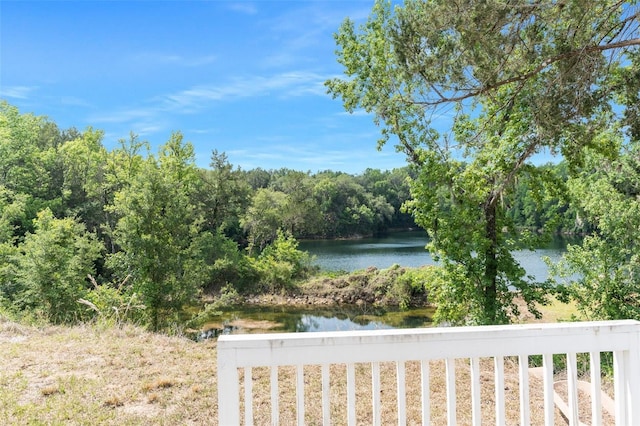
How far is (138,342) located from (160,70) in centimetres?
1510

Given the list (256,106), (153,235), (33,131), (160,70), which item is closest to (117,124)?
(33,131)

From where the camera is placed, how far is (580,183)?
1141cm

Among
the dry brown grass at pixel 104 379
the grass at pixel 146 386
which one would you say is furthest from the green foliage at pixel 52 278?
the grass at pixel 146 386

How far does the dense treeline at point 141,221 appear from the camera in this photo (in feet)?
31.8

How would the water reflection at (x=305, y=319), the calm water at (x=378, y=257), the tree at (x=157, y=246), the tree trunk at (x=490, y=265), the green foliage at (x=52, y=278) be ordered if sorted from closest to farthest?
the tree trunk at (x=490, y=265) → the tree at (x=157, y=246) → the green foliage at (x=52, y=278) → the water reflection at (x=305, y=319) → the calm water at (x=378, y=257)

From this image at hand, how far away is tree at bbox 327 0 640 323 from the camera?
4.43 metres

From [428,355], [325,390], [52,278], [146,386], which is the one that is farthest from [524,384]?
[52,278]

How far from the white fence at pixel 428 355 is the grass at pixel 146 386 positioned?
60.6 inches

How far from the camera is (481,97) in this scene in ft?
18.4

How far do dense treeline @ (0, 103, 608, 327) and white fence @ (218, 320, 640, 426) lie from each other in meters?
5.99

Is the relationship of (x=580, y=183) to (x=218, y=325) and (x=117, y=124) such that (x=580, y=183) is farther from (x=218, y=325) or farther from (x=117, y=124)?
(x=117, y=124)

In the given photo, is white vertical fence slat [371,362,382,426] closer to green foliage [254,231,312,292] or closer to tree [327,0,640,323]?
tree [327,0,640,323]

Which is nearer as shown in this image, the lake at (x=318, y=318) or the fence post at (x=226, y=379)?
the fence post at (x=226, y=379)

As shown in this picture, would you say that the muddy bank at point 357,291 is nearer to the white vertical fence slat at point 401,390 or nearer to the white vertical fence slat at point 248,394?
the white vertical fence slat at point 401,390
